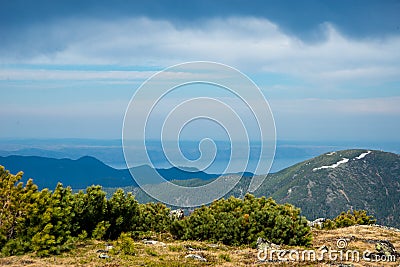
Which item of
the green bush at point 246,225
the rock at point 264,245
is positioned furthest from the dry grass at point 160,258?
the green bush at point 246,225

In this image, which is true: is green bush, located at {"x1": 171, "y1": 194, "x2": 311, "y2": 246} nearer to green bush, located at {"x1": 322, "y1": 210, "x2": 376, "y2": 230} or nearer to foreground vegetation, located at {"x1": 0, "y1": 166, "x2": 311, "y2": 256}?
foreground vegetation, located at {"x1": 0, "y1": 166, "x2": 311, "y2": 256}

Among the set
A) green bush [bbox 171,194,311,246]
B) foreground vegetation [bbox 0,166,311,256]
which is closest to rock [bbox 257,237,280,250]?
green bush [bbox 171,194,311,246]

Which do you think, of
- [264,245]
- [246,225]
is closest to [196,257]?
[264,245]

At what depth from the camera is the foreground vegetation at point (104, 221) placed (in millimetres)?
24547

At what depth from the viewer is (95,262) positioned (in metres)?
21.3

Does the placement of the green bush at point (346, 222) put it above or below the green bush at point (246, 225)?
below

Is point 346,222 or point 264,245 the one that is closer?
point 264,245

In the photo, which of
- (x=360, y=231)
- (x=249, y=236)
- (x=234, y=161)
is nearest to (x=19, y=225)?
(x=234, y=161)

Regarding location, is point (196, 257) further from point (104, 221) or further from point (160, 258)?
point (104, 221)

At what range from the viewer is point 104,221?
1200 inches

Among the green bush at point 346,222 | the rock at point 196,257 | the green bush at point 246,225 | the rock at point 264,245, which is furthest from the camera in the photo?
the green bush at point 346,222

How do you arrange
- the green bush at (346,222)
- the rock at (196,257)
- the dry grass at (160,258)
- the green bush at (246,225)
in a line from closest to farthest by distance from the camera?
the dry grass at (160,258)
the rock at (196,257)
the green bush at (246,225)
the green bush at (346,222)

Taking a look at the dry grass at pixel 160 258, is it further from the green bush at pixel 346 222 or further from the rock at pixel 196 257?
the green bush at pixel 346 222

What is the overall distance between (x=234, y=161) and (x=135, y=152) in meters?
5.24
